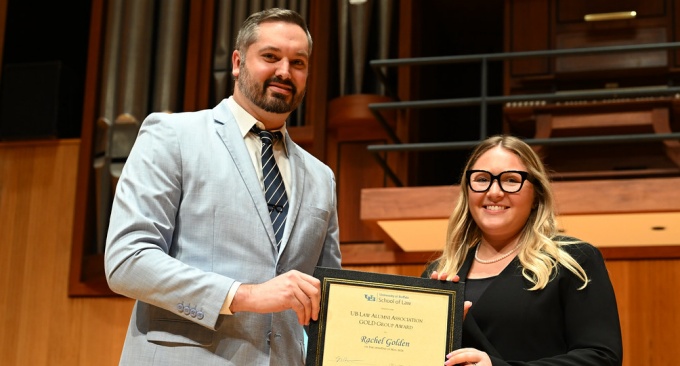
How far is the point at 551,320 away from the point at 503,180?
1.37 feet

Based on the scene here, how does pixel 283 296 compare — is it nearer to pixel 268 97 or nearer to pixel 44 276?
pixel 268 97

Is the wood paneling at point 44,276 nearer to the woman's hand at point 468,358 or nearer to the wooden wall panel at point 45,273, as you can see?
the wooden wall panel at point 45,273

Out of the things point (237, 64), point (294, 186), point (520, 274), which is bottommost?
point (520, 274)

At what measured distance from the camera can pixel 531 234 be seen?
2.59 metres

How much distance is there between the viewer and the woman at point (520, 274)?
2342 millimetres

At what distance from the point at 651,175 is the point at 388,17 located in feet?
5.94

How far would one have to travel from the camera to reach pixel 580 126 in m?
5.55

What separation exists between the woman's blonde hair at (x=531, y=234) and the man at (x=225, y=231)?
1.19 ft

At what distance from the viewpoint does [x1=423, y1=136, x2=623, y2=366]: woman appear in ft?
7.68

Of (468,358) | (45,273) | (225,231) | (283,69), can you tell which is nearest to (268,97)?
(283,69)

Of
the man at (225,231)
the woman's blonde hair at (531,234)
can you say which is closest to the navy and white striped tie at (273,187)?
the man at (225,231)

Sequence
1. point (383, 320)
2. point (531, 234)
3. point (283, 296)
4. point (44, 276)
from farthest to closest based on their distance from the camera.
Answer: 1. point (44, 276)
2. point (531, 234)
3. point (383, 320)
4. point (283, 296)
